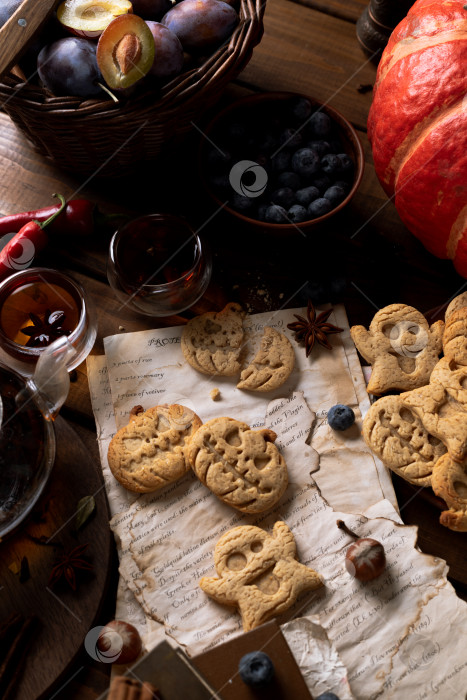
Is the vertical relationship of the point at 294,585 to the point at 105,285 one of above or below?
below

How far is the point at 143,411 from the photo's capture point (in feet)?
4.47

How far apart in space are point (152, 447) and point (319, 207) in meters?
0.57

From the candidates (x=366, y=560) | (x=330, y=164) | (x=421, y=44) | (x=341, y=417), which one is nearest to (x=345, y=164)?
(x=330, y=164)

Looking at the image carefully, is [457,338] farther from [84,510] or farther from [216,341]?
[84,510]

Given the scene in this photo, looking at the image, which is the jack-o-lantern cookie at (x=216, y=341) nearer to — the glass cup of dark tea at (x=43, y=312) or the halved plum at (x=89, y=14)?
the glass cup of dark tea at (x=43, y=312)

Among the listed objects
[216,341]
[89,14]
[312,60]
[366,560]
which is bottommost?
[366,560]

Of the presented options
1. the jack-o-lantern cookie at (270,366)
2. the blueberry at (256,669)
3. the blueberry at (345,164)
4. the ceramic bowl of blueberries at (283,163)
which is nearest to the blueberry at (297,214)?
the ceramic bowl of blueberries at (283,163)

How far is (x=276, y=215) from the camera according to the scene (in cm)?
135

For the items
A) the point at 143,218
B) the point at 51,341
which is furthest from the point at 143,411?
the point at 143,218

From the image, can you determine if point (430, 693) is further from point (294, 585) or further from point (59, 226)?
point (59, 226)

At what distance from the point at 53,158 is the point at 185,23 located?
0.41m

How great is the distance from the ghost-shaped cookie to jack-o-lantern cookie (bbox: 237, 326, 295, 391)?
0.46ft

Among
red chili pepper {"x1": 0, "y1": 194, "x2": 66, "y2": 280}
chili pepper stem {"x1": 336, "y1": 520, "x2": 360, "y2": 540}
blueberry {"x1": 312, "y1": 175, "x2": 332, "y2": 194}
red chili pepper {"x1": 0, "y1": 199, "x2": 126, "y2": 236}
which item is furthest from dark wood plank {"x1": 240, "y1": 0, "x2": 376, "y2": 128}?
chili pepper stem {"x1": 336, "y1": 520, "x2": 360, "y2": 540}

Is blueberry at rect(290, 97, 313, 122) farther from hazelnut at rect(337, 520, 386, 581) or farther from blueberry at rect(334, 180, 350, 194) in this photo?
hazelnut at rect(337, 520, 386, 581)
